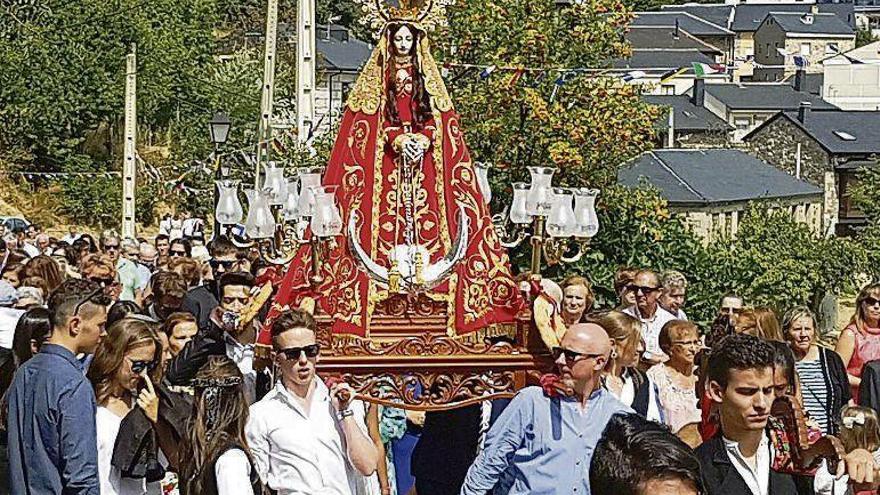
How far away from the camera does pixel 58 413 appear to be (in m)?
6.90

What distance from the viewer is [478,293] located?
29.9ft

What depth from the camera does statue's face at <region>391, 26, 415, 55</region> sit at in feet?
31.1

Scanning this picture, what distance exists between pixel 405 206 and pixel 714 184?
3818cm

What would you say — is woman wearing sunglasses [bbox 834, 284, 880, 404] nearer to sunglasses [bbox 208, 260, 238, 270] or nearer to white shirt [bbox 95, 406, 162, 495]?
white shirt [bbox 95, 406, 162, 495]

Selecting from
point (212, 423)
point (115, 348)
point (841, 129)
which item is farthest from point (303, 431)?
point (841, 129)

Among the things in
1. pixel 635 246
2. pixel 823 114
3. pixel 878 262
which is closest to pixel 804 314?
pixel 635 246

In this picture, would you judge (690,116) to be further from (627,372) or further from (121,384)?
(121,384)

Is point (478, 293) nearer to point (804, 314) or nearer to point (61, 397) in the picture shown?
point (804, 314)

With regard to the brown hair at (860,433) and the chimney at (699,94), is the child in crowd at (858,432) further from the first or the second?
the chimney at (699,94)

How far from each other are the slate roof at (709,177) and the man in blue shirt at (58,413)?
34427mm

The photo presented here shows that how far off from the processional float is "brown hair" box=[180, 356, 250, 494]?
1898 millimetres

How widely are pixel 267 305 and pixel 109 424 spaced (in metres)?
2.29

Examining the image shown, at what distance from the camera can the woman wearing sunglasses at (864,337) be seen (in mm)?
10320

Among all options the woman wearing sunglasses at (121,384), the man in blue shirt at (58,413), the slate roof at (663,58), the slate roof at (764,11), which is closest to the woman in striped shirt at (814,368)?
the woman wearing sunglasses at (121,384)
